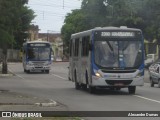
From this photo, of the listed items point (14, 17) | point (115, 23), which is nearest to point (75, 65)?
point (14, 17)

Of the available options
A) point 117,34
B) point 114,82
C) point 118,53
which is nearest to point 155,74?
point 117,34

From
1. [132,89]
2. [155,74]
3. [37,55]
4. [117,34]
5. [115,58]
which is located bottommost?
[132,89]

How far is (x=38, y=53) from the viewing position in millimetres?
55281

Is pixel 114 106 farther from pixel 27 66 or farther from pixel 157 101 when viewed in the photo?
pixel 27 66

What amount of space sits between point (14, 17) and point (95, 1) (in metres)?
36.9

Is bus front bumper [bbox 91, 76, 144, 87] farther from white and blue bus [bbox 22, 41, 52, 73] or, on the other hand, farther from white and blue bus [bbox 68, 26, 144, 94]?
white and blue bus [bbox 22, 41, 52, 73]

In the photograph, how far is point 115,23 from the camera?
227 ft

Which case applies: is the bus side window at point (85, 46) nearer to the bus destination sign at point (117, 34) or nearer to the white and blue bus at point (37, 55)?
the bus destination sign at point (117, 34)

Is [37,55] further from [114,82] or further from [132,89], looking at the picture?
[114,82]

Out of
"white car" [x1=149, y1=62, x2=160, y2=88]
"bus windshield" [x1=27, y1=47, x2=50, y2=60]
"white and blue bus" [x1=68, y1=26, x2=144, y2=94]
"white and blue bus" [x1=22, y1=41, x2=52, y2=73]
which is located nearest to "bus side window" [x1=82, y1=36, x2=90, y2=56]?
"white and blue bus" [x1=68, y1=26, x2=144, y2=94]

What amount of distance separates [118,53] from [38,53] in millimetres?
30108

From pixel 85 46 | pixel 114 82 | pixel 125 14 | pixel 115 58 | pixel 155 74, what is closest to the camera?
pixel 114 82

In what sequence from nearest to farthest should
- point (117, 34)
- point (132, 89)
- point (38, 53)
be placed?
point (117, 34) < point (132, 89) < point (38, 53)

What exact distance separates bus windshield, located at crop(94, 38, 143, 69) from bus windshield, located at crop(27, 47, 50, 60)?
96.7 ft
